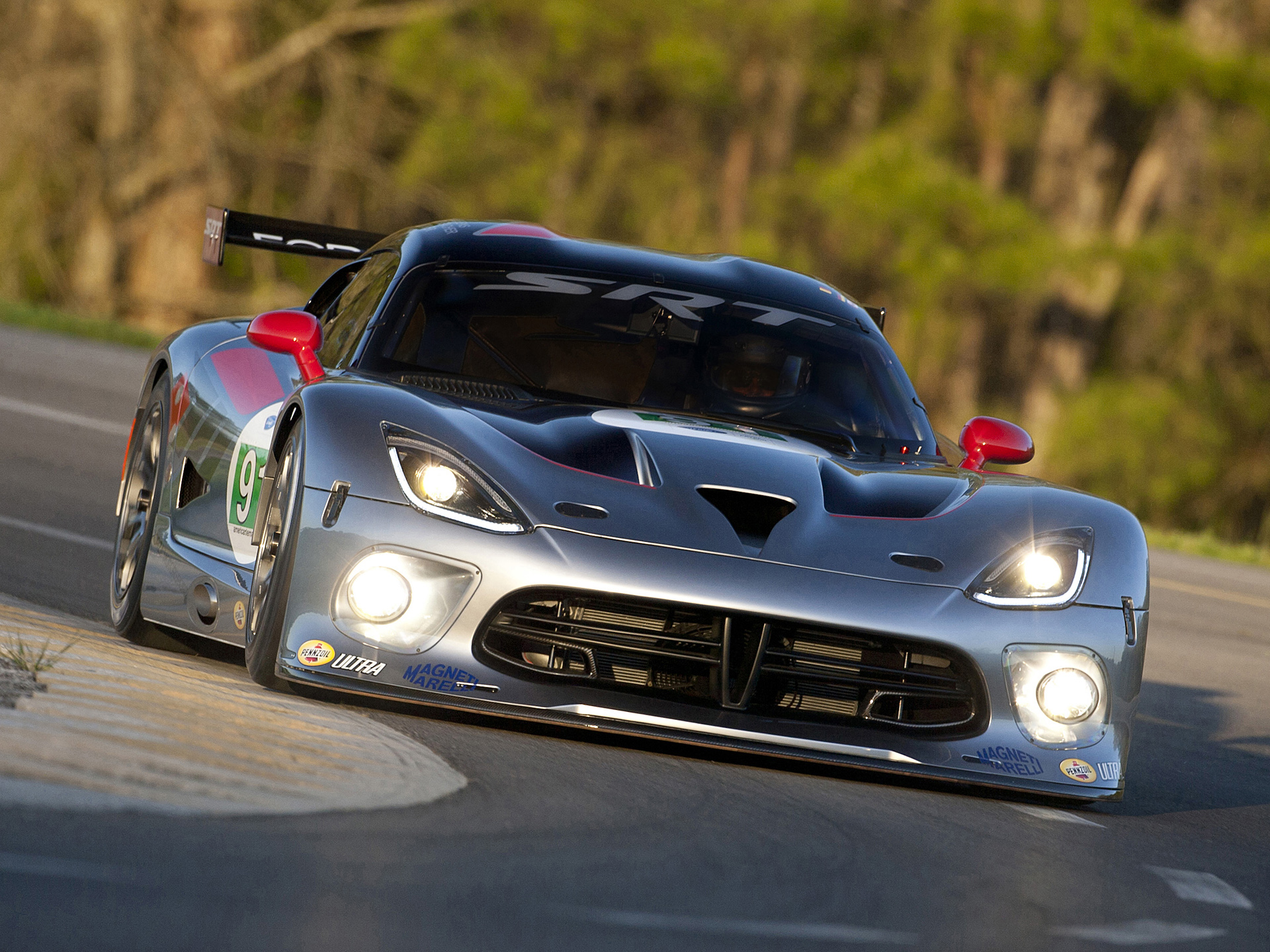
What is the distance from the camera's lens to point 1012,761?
15.3 feet

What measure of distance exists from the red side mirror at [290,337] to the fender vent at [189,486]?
0.47 meters

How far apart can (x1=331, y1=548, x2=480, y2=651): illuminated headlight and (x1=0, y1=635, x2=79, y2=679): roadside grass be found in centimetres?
68

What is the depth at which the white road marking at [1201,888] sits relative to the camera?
402 cm

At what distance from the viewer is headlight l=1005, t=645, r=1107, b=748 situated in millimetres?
4672

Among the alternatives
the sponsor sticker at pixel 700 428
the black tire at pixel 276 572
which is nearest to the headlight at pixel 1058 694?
the sponsor sticker at pixel 700 428

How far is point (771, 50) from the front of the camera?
30.5m

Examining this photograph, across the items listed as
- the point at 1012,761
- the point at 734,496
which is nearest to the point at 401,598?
the point at 734,496

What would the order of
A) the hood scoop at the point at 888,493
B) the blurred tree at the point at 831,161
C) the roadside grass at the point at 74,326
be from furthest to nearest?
the blurred tree at the point at 831,161
the roadside grass at the point at 74,326
the hood scoop at the point at 888,493

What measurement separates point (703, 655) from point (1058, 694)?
91cm

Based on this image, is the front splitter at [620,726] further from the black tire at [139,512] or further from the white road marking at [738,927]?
the black tire at [139,512]

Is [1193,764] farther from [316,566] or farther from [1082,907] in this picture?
[316,566]

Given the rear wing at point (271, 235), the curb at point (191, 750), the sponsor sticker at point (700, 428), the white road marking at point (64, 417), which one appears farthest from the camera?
the white road marking at point (64, 417)

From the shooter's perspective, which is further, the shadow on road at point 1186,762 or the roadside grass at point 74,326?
the roadside grass at point 74,326

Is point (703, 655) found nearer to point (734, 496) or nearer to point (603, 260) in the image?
point (734, 496)
